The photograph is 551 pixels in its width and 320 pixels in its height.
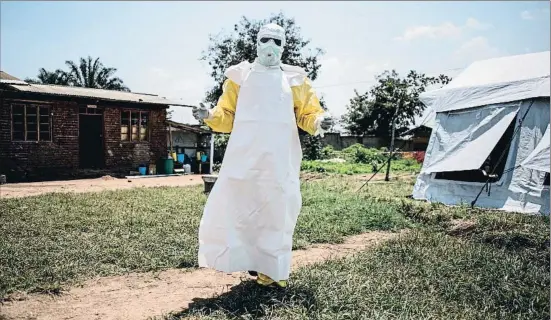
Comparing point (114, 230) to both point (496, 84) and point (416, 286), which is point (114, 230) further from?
point (496, 84)

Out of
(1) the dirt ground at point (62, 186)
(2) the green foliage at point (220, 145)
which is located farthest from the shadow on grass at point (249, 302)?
(2) the green foliage at point (220, 145)

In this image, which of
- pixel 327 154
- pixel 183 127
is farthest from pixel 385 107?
pixel 183 127

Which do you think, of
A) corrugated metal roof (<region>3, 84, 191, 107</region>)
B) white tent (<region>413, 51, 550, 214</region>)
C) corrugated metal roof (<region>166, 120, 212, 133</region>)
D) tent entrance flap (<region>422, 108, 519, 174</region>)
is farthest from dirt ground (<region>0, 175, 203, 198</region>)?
tent entrance flap (<region>422, 108, 519, 174</region>)

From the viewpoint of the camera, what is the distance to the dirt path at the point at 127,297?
304cm

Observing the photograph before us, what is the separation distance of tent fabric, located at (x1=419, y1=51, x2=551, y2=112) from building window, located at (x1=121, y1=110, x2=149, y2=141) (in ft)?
37.3

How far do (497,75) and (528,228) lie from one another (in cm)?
443

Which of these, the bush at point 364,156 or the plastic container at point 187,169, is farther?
the bush at point 364,156

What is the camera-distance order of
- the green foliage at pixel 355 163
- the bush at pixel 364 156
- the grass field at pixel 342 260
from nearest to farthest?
the grass field at pixel 342 260 < the green foliage at pixel 355 163 < the bush at pixel 364 156

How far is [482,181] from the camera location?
8.74 m

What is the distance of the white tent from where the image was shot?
7684 millimetres

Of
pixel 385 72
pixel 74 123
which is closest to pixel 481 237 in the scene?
pixel 74 123

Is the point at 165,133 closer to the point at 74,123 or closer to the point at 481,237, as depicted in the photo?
the point at 74,123

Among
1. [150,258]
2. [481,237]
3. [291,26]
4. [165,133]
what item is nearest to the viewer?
[150,258]

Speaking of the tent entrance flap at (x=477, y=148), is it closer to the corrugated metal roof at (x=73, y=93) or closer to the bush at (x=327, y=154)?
the corrugated metal roof at (x=73, y=93)
